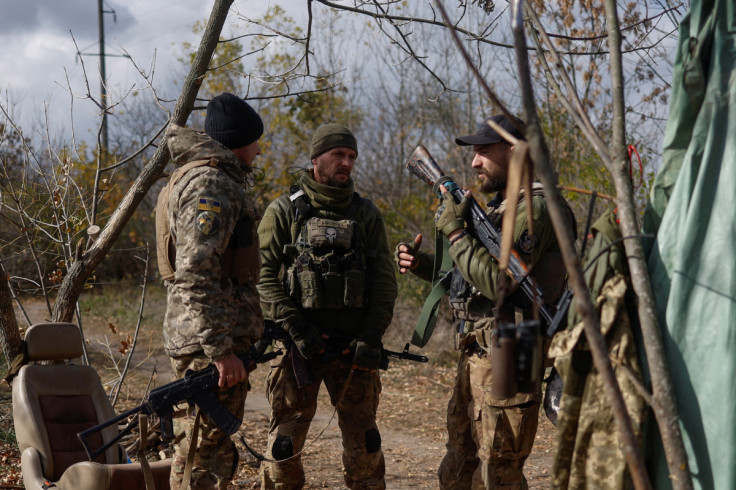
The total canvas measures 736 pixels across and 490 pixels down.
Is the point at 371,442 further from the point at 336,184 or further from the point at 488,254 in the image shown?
the point at 336,184

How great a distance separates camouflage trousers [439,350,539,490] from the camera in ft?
11.4

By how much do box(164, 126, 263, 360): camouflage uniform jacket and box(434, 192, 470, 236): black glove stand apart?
907mm

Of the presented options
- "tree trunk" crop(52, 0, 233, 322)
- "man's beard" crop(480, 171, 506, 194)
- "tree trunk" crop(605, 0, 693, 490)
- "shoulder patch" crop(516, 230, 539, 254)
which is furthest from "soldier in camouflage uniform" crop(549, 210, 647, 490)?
"tree trunk" crop(52, 0, 233, 322)

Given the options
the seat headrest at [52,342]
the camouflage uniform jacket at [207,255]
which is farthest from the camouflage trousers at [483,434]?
the seat headrest at [52,342]

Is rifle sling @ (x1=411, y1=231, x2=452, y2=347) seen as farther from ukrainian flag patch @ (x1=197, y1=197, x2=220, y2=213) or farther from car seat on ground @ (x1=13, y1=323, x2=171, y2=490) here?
car seat on ground @ (x1=13, y1=323, x2=171, y2=490)

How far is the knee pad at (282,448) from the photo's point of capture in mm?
3869

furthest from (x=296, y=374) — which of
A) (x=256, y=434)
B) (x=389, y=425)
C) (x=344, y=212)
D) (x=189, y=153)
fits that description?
(x=389, y=425)

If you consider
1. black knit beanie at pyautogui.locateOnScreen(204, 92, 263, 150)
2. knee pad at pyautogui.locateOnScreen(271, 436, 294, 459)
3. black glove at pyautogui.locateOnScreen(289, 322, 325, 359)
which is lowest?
knee pad at pyautogui.locateOnScreen(271, 436, 294, 459)

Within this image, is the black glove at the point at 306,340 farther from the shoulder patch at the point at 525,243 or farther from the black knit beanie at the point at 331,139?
the shoulder patch at the point at 525,243

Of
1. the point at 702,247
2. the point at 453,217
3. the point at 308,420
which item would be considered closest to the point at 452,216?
the point at 453,217

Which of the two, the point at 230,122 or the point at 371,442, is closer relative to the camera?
the point at 230,122

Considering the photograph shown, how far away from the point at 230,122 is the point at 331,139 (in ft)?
2.38

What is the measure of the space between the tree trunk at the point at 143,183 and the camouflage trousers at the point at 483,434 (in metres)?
2.23

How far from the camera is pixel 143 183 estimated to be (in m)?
4.56
